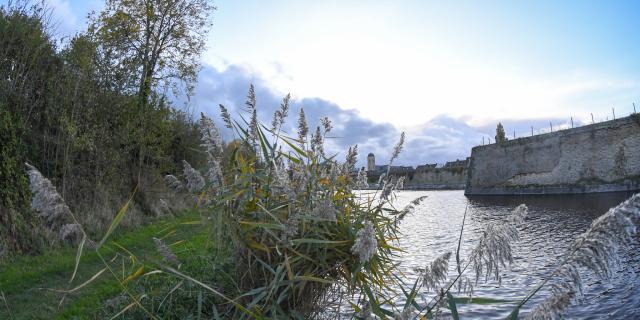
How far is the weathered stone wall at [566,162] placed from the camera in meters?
38.2

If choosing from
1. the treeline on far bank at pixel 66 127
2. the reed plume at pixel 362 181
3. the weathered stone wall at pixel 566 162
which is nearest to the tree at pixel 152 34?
the treeline on far bank at pixel 66 127

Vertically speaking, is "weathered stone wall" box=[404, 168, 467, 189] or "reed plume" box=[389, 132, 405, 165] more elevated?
"weathered stone wall" box=[404, 168, 467, 189]

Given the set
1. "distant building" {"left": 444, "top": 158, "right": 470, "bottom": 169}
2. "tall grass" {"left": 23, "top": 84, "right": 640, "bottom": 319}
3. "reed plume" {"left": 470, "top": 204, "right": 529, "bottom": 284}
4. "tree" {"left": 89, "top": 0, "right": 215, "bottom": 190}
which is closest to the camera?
"reed plume" {"left": 470, "top": 204, "right": 529, "bottom": 284}

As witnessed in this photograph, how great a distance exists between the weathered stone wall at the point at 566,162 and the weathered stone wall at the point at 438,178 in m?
23.0

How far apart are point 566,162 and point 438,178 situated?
40.4 m

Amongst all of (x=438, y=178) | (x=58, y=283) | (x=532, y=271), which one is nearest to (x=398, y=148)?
(x=58, y=283)

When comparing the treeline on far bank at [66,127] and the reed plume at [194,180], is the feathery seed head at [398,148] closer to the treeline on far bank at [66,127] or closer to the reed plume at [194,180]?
the reed plume at [194,180]

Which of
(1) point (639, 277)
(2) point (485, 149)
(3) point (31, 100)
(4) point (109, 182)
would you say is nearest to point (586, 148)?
(2) point (485, 149)

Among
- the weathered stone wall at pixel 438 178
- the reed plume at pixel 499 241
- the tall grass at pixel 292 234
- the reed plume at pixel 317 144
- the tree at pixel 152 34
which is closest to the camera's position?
the reed plume at pixel 499 241

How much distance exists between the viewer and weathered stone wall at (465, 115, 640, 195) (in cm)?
3825

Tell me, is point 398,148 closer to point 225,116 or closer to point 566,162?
point 225,116

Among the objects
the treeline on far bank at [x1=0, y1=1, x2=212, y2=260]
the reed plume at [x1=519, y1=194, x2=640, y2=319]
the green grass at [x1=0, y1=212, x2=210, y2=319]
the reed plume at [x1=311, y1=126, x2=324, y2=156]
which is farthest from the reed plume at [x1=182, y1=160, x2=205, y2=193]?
the treeline on far bank at [x1=0, y1=1, x2=212, y2=260]

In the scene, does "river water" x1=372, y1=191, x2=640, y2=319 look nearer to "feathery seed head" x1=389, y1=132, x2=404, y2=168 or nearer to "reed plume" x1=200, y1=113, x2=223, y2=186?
"feathery seed head" x1=389, y1=132, x2=404, y2=168

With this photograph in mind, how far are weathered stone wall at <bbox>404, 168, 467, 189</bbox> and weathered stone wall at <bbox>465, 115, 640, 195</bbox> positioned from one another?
75.4ft
